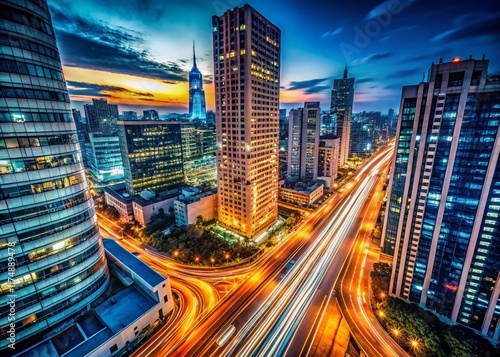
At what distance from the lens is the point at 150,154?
351 ft

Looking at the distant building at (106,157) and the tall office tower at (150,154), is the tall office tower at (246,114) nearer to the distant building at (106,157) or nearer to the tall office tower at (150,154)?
the tall office tower at (150,154)

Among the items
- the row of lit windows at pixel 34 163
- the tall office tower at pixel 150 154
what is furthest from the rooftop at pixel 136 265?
the tall office tower at pixel 150 154

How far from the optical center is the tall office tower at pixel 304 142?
441 ft

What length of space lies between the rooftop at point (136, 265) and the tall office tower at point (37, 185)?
10791 mm

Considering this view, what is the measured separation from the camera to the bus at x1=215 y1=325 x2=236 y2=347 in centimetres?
4246

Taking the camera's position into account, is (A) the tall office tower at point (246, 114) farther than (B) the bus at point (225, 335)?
Yes

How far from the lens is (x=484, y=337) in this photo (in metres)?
44.5

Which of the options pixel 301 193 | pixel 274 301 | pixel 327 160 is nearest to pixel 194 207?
pixel 274 301

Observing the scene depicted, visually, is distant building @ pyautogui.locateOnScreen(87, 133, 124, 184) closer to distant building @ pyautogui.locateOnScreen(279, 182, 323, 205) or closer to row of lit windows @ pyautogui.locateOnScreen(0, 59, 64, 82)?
row of lit windows @ pyautogui.locateOnScreen(0, 59, 64, 82)

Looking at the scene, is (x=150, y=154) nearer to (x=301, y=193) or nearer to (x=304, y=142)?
(x=301, y=193)

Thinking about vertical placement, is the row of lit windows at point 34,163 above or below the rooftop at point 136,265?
above

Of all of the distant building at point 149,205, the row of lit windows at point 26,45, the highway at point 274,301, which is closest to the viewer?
the row of lit windows at point 26,45

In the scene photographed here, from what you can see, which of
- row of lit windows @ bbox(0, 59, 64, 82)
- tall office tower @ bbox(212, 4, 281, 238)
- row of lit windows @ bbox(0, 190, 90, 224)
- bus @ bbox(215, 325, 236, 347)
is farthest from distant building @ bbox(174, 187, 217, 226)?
row of lit windows @ bbox(0, 59, 64, 82)

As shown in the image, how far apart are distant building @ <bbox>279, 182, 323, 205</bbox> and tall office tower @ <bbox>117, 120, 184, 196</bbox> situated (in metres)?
63.2
